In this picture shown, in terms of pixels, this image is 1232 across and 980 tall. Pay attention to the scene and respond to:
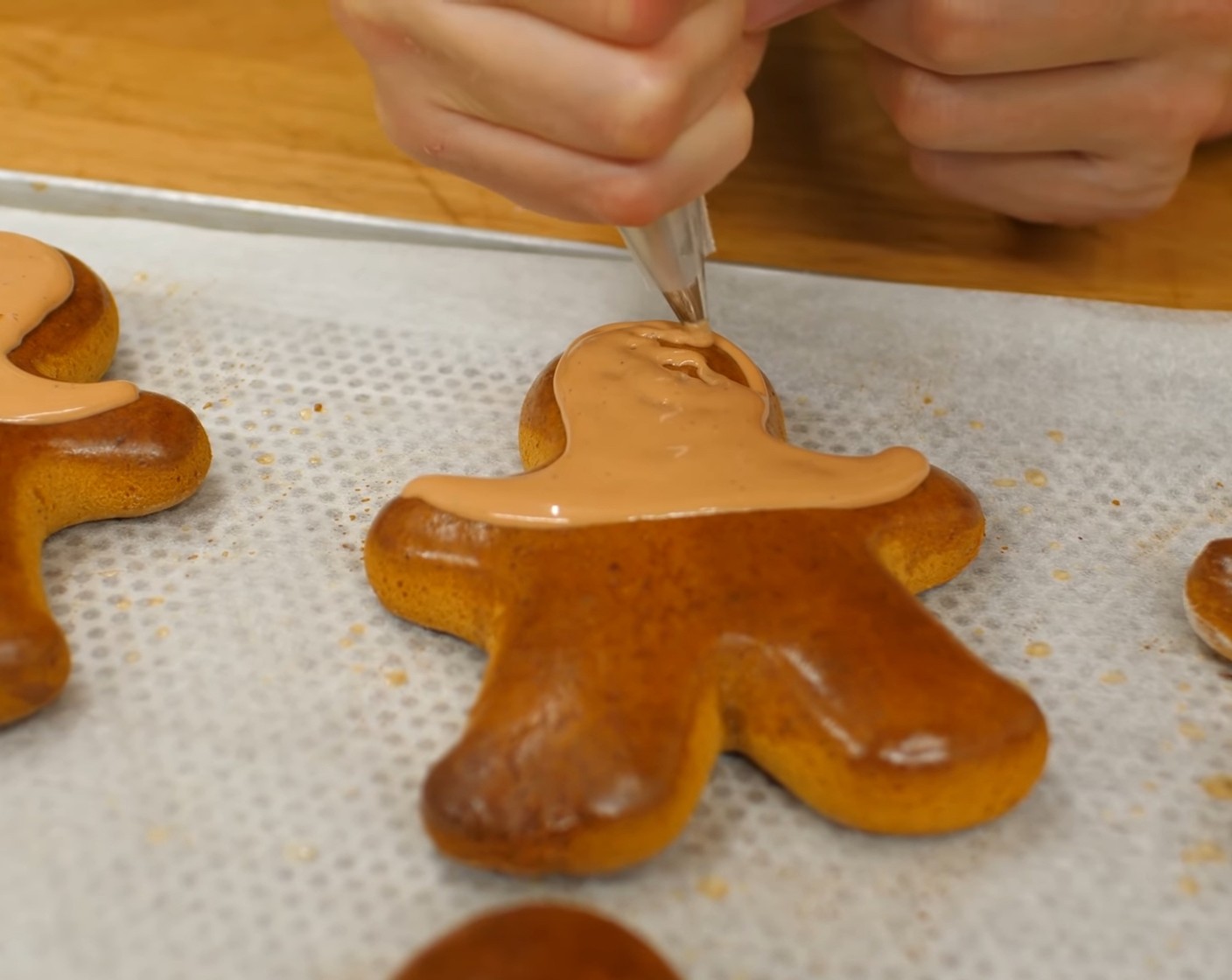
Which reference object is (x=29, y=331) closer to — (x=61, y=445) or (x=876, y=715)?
(x=61, y=445)

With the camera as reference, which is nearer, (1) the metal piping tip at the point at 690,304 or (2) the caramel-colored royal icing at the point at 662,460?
(2) the caramel-colored royal icing at the point at 662,460

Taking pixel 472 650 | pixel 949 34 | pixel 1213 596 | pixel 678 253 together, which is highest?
pixel 949 34

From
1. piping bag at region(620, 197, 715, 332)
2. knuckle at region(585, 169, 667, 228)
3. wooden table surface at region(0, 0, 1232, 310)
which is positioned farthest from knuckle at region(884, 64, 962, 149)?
knuckle at region(585, 169, 667, 228)

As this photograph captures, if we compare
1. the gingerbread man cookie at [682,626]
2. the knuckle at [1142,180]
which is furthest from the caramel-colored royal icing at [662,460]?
the knuckle at [1142,180]

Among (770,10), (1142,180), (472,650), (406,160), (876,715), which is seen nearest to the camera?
(876,715)

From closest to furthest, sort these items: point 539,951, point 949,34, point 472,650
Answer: point 539,951 → point 472,650 → point 949,34

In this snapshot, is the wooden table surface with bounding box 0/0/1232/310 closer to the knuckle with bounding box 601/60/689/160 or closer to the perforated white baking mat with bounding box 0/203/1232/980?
the perforated white baking mat with bounding box 0/203/1232/980

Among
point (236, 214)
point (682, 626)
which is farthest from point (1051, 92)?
point (236, 214)

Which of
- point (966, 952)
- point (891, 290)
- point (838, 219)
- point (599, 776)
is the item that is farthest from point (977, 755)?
point (838, 219)

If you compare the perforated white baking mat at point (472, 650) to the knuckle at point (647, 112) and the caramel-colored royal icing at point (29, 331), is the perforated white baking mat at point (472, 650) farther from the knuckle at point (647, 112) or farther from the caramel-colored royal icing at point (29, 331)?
the knuckle at point (647, 112)
